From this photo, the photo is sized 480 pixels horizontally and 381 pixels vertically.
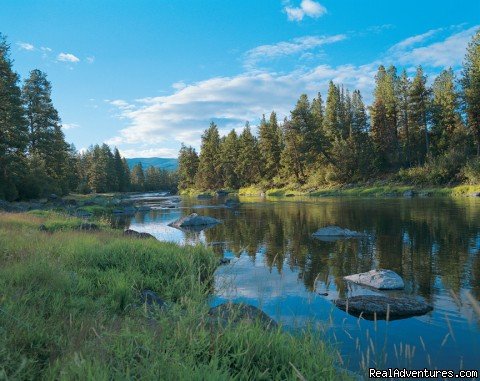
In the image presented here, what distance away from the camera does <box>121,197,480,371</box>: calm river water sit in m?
6.43

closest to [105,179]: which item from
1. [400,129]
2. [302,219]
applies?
[400,129]

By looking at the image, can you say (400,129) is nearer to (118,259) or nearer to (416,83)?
(416,83)

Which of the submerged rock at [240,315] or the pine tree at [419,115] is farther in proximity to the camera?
the pine tree at [419,115]

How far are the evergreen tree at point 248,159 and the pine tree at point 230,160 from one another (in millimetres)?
1768

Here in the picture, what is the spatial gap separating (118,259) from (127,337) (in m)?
6.63

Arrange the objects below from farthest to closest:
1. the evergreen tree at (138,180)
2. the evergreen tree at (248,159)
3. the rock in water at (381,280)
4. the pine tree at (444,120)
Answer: the evergreen tree at (138,180) → the evergreen tree at (248,159) → the pine tree at (444,120) → the rock in water at (381,280)

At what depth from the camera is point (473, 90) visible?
169 ft

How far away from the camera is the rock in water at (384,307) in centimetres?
852

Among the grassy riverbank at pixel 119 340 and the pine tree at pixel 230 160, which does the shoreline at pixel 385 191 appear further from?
the grassy riverbank at pixel 119 340

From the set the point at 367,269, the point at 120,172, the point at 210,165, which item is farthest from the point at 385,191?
the point at 120,172

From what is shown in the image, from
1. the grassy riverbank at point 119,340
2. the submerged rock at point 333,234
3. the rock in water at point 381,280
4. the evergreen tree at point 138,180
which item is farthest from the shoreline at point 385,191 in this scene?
the evergreen tree at point 138,180

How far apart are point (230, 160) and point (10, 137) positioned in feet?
215

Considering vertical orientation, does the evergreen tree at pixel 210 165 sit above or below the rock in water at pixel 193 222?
above

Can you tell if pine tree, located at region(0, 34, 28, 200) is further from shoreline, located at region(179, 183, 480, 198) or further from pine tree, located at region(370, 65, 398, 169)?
pine tree, located at region(370, 65, 398, 169)
